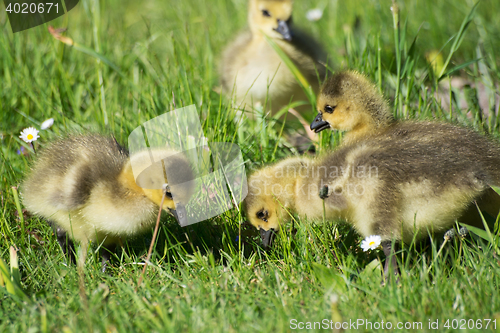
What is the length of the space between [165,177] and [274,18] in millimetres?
2102

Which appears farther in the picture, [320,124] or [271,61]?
[271,61]

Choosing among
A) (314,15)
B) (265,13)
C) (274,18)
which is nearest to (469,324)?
(274,18)

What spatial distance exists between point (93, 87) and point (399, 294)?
8.88 feet

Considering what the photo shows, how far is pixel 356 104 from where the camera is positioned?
93.3 inches

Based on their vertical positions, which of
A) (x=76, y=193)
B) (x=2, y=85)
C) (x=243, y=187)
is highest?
(x=2, y=85)

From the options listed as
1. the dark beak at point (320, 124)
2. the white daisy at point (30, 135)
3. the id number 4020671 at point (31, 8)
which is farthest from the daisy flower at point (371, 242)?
the id number 4020671 at point (31, 8)

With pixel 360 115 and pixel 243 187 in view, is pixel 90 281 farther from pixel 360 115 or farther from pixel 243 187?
pixel 360 115

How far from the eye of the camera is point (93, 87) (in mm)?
3592

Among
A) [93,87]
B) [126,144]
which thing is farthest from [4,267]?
[93,87]

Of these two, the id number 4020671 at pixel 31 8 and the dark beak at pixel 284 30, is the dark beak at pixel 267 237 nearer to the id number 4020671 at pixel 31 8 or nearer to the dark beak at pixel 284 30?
the dark beak at pixel 284 30

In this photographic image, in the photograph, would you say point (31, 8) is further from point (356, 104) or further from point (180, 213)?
point (356, 104)

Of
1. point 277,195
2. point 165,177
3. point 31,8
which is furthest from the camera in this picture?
point 31,8

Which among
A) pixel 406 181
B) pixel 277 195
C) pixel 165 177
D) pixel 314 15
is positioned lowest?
pixel 277 195

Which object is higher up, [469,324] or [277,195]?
[277,195]
